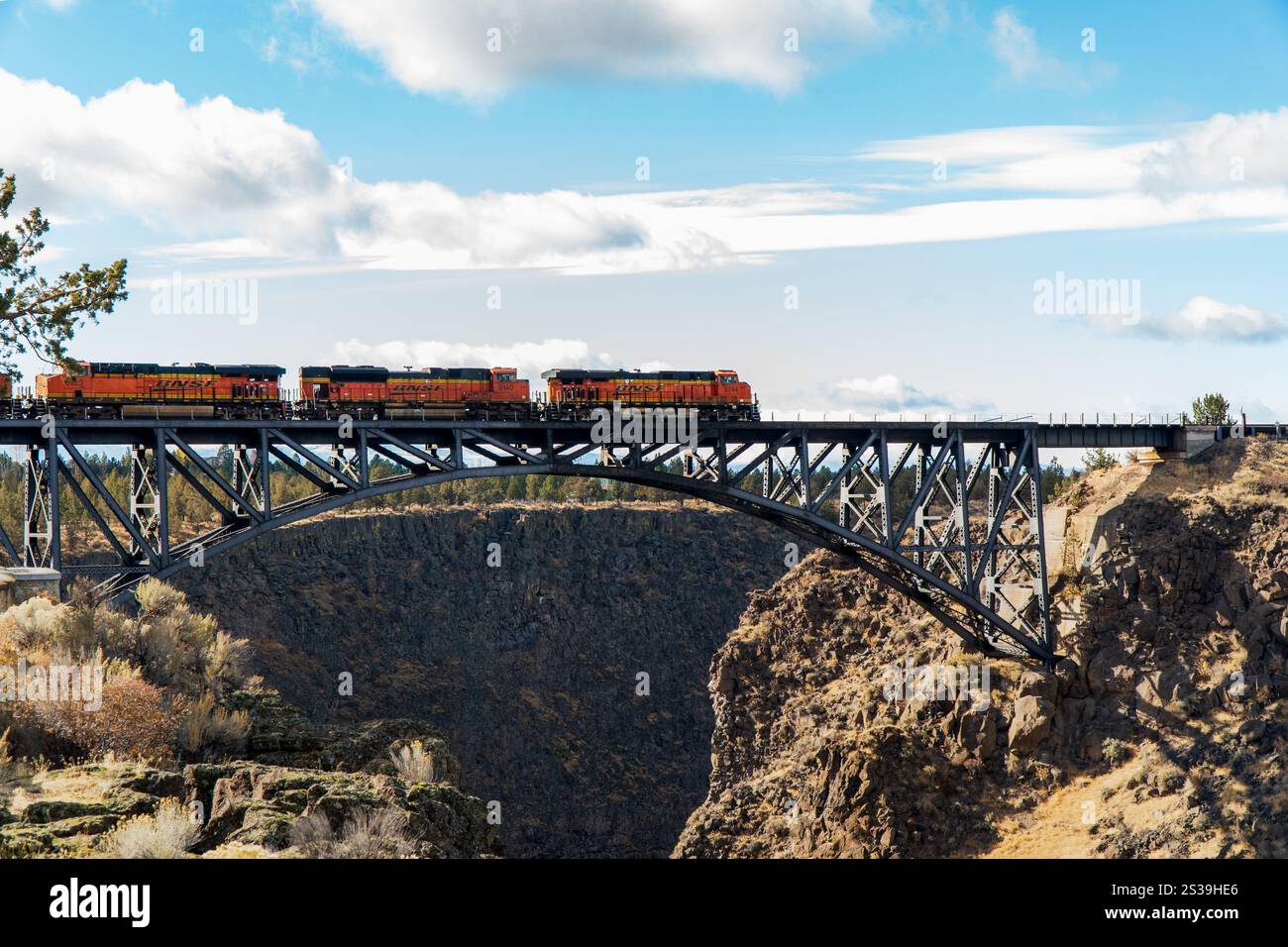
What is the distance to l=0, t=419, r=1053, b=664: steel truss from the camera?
34.5 meters

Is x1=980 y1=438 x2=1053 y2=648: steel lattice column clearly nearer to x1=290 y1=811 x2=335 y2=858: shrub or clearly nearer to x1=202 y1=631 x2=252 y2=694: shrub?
x1=202 y1=631 x2=252 y2=694: shrub

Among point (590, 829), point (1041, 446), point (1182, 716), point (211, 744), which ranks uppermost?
point (1041, 446)

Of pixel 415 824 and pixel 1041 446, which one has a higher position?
pixel 1041 446

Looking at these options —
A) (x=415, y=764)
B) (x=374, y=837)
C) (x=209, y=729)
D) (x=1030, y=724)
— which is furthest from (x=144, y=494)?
(x=1030, y=724)

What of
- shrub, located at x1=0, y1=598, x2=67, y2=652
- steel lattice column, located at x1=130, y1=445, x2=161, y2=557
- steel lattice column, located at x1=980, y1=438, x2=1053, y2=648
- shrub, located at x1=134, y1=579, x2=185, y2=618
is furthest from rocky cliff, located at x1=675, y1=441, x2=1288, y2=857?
shrub, located at x1=0, y1=598, x2=67, y2=652

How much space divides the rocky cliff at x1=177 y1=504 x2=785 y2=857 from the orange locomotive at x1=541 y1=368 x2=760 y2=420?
34617 millimetres

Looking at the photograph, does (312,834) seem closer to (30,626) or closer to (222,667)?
(30,626)

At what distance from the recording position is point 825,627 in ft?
206

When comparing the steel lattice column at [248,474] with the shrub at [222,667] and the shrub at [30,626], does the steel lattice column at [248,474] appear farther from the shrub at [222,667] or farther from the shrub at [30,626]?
the shrub at [30,626]

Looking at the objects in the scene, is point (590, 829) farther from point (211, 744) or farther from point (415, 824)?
point (415, 824)

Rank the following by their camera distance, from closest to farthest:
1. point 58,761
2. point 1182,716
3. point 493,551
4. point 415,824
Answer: point 415,824 → point 58,761 → point 1182,716 → point 493,551
